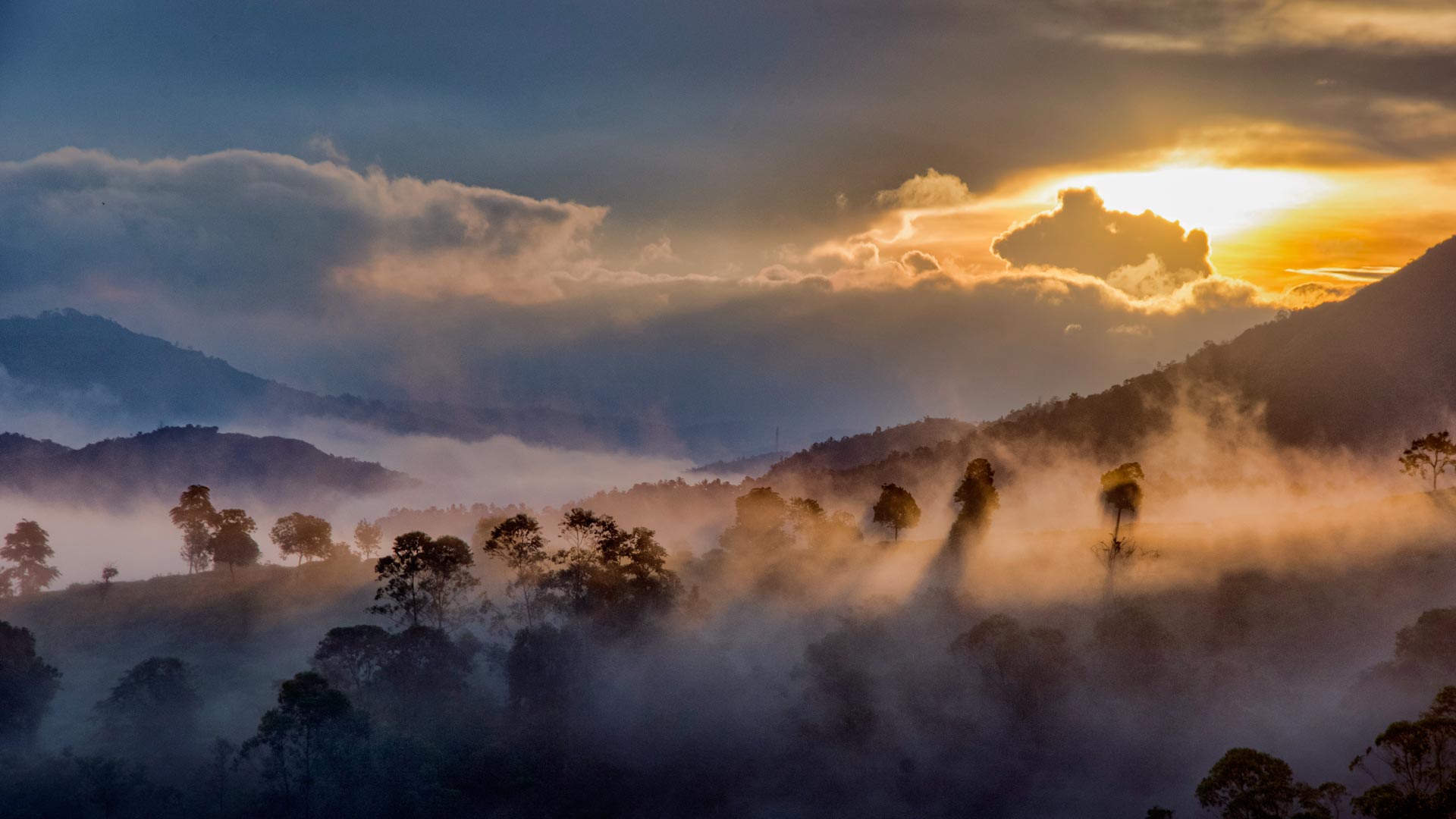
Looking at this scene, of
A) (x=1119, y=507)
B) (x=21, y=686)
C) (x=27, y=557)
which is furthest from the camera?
(x=27, y=557)

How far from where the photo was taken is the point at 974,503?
536ft

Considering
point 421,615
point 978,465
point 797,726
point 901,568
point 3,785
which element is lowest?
point 3,785

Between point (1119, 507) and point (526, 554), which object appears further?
point (1119, 507)

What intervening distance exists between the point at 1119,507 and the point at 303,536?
137m

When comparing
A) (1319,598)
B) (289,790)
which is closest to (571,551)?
(289,790)

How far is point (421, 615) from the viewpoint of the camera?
147375 millimetres

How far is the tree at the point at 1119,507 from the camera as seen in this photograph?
463 feet

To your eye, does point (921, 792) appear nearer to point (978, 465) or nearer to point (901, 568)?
point (901, 568)

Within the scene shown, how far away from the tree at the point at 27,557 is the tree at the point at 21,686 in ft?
242

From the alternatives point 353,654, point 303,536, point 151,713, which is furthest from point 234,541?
point 353,654

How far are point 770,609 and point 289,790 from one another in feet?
224

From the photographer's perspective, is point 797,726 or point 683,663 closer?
point 797,726

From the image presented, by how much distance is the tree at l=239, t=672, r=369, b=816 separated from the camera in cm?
10869

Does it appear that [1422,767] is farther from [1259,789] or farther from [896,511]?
[896,511]
